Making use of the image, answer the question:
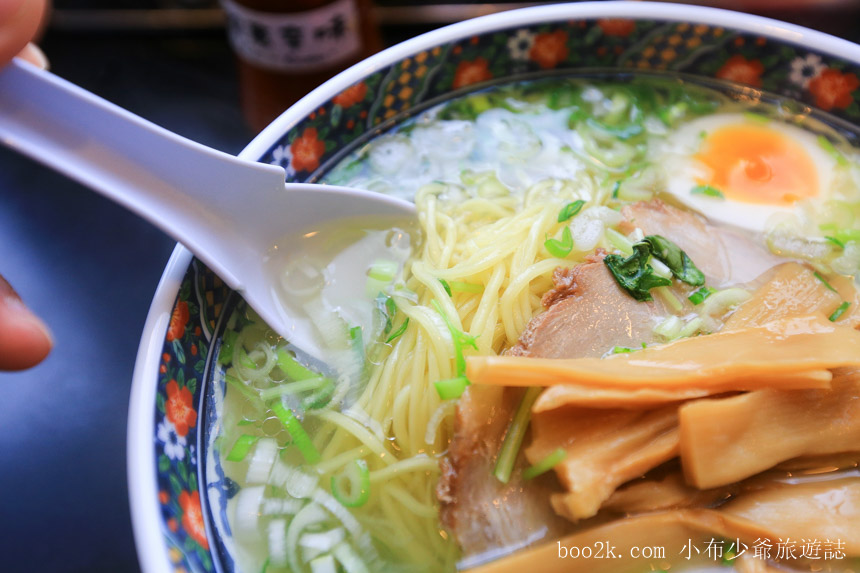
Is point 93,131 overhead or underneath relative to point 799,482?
overhead

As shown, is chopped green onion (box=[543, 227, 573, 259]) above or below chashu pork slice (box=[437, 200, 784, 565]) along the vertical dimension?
above

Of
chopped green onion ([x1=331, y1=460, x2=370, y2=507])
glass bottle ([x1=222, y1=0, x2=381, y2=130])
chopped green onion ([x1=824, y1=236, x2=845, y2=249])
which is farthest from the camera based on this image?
glass bottle ([x1=222, y1=0, x2=381, y2=130])

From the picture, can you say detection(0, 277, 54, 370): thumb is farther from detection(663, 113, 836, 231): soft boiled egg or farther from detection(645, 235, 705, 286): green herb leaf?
detection(663, 113, 836, 231): soft boiled egg

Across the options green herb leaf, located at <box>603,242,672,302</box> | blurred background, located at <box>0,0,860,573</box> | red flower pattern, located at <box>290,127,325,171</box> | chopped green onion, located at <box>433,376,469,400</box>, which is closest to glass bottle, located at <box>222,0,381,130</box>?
blurred background, located at <box>0,0,860,573</box>

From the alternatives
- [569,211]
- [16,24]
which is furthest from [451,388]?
[16,24]

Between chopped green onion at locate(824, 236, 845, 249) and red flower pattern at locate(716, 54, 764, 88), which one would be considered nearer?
chopped green onion at locate(824, 236, 845, 249)

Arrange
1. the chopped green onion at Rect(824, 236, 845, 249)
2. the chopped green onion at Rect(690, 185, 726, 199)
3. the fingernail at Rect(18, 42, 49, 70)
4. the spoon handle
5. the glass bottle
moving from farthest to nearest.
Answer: the glass bottle → the chopped green onion at Rect(690, 185, 726, 199) → the chopped green onion at Rect(824, 236, 845, 249) → the fingernail at Rect(18, 42, 49, 70) → the spoon handle

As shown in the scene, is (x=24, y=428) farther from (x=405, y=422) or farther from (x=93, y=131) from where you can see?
(x=405, y=422)

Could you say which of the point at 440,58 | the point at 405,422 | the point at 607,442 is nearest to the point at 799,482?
the point at 607,442
